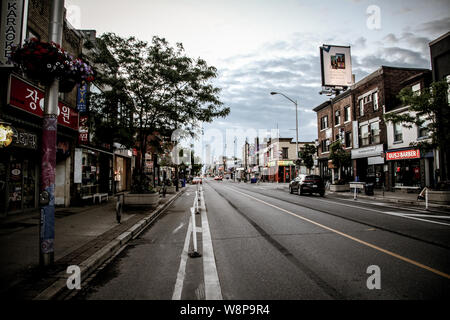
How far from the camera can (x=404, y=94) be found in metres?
15.5

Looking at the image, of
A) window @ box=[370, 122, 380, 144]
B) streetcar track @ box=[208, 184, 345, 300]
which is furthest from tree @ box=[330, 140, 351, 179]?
streetcar track @ box=[208, 184, 345, 300]

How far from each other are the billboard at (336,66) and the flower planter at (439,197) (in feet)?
71.6

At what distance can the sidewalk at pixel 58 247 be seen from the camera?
3.85 m

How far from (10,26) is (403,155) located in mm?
27020

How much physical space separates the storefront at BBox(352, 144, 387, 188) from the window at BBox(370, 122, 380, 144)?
809 mm

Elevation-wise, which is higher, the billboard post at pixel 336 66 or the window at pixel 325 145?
the billboard post at pixel 336 66

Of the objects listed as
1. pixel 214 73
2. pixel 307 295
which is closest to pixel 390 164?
pixel 214 73

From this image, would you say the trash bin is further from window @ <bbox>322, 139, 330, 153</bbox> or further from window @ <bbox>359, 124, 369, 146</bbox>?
window @ <bbox>322, 139, 330, 153</bbox>

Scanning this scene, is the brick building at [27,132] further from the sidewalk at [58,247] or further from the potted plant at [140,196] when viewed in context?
the potted plant at [140,196]

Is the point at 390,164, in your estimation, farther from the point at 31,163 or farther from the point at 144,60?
the point at 31,163

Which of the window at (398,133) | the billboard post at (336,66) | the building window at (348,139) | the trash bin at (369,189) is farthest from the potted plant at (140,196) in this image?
the billboard post at (336,66)

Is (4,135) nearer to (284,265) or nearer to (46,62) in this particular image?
(46,62)

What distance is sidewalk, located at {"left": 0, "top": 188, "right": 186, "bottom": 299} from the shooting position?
3.85m

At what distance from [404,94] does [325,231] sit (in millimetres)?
12742
